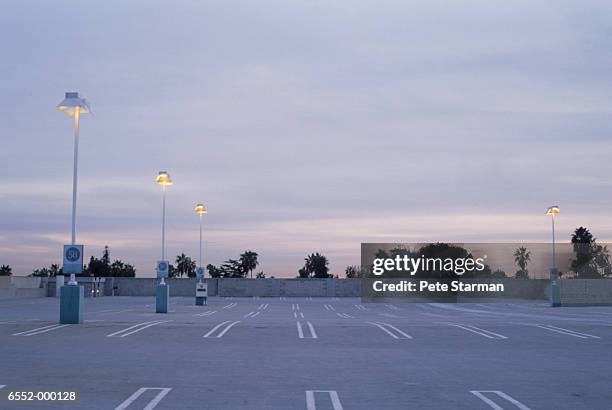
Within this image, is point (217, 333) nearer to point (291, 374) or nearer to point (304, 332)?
point (304, 332)

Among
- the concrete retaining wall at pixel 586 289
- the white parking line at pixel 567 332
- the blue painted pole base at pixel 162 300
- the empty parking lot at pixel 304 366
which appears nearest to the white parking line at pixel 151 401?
the empty parking lot at pixel 304 366

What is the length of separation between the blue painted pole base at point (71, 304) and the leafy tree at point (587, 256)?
11231 centimetres

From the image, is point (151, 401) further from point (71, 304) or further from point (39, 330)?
point (71, 304)

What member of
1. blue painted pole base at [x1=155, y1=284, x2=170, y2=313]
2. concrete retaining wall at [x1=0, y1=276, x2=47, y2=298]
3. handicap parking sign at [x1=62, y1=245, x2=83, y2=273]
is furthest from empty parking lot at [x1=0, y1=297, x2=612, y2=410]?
concrete retaining wall at [x1=0, y1=276, x2=47, y2=298]

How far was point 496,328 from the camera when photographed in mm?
29812

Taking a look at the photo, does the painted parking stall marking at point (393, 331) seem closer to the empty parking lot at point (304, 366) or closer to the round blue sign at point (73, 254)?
the empty parking lot at point (304, 366)

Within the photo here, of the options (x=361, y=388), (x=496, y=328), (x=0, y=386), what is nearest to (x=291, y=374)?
(x=361, y=388)

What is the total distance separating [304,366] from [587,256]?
146m

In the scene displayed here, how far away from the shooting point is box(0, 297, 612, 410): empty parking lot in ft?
44.1

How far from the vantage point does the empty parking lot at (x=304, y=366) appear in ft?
44.1

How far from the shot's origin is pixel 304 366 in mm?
17922

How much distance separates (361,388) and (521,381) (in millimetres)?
3631

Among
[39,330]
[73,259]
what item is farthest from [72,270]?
[39,330]

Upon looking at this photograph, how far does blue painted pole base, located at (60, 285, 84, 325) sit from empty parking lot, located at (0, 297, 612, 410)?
704mm
